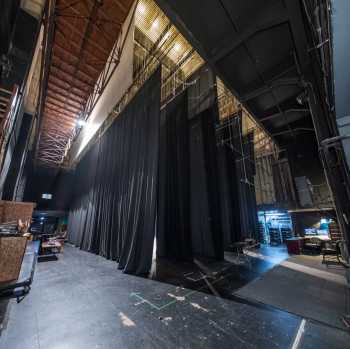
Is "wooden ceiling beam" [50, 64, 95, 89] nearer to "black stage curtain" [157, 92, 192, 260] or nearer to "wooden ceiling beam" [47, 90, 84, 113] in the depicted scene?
"wooden ceiling beam" [47, 90, 84, 113]

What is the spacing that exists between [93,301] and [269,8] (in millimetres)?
5062

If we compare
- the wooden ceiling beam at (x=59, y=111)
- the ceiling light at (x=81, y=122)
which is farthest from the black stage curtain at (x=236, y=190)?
the wooden ceiling beam at (x=59, y=111)

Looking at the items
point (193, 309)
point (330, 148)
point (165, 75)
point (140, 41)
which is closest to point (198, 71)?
point (165, 75)

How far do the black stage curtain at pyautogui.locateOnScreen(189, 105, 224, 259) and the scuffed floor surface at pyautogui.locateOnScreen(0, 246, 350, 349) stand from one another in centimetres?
254

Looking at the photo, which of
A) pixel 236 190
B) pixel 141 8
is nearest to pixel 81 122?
pixel 141 8

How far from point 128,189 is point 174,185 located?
1561mm

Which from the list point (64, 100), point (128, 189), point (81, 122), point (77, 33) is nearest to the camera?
point (128, 189)

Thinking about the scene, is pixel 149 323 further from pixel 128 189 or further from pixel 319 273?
pixel 319 273

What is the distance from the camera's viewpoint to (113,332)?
1.58 m

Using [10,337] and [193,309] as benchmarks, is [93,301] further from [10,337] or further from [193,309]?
[193,309]

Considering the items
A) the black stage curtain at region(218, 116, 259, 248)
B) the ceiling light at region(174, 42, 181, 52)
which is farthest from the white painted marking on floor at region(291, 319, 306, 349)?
the ceiling light at region(174, 42, 181, 52)

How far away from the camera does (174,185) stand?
5375 millimetres

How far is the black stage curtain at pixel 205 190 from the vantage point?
4.93 metres

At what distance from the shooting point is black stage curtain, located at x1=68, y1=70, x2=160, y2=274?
3633 mm
